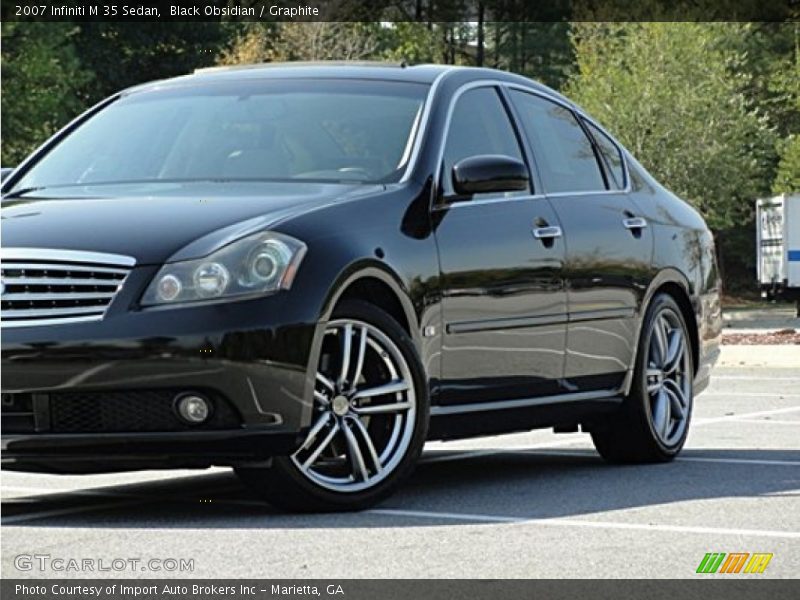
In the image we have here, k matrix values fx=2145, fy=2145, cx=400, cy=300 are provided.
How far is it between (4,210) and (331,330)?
138cm

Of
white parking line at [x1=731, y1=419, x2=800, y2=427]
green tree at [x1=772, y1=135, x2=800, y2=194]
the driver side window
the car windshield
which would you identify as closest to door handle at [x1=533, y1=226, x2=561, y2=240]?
the driver side window

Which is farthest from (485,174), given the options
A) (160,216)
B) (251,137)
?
(160,216)

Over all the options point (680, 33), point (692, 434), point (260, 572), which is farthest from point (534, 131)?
point (680, 33)

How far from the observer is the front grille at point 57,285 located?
7.46m

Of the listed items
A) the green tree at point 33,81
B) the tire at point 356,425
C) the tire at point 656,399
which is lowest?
the green tree at point 33,81

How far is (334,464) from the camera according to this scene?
7992 mm

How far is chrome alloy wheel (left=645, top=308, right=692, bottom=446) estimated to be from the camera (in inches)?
406

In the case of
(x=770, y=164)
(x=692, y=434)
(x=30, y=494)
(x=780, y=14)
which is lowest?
(x=770, y=164)

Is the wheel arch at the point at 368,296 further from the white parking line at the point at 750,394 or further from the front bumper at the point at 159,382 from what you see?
the white parking line at the point at 750,394

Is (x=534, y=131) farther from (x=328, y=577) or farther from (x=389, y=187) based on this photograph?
(x=328, y=577)

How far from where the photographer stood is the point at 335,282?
7.75m

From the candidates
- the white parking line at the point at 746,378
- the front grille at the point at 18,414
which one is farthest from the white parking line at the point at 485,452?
Answer: the white parking line at the point at 746,378

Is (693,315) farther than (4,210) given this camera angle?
Yes

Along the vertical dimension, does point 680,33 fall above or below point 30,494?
below
